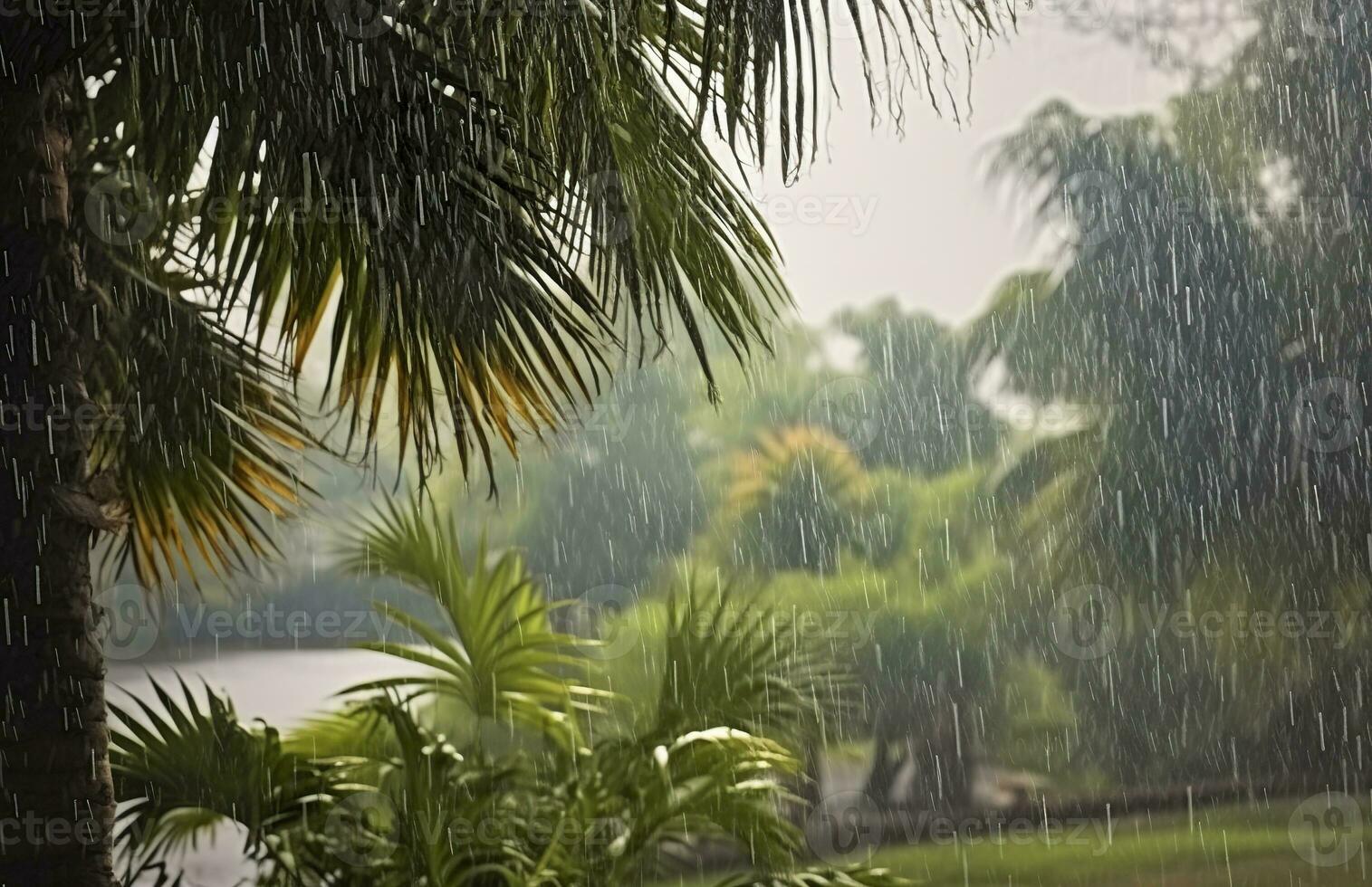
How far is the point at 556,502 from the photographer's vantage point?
38.7 feet

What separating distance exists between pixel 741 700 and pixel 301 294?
150 centimetres

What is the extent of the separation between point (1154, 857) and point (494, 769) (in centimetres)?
810

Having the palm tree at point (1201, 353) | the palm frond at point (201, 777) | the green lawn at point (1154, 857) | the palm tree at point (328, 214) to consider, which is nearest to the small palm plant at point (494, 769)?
the palm frond at point (201, 777)

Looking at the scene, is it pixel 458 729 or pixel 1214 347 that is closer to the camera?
pixel 1214 347

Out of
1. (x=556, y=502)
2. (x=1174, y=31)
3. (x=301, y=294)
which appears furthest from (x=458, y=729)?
(x=1174, y=31)

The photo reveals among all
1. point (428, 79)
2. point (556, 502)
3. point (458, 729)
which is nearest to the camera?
point (428, 79)

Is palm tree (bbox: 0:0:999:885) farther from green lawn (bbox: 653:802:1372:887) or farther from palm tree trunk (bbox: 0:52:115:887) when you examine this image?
green lawn (bbox: 653:802:1372:887)

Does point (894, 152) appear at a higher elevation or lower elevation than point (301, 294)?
higher

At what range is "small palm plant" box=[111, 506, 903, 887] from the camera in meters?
2.61

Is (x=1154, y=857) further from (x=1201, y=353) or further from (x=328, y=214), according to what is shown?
(x=328, y=214)

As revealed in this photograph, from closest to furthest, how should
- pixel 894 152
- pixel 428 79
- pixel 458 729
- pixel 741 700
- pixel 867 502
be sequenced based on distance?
pixel 428 79, pixel 741 700, pixel 458 729, pixel 867 502, pixel 894 152

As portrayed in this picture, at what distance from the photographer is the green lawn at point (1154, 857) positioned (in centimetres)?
884

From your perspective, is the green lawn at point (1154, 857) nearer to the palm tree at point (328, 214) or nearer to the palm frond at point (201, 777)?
the palm frond at point (201, 777)

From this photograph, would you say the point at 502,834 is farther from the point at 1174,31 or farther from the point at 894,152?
the point at 894,152
